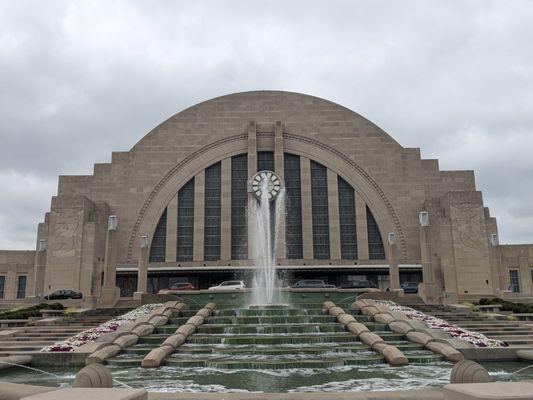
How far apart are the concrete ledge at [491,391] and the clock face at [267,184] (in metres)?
37.3

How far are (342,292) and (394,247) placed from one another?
450 cm

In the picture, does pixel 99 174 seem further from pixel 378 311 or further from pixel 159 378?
pixel 159 378

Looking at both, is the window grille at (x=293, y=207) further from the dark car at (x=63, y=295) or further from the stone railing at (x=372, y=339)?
the stone railing at (x=372, y=339)

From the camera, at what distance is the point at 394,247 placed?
2981 centimetres

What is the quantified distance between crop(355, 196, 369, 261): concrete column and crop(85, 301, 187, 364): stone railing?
2392 centimetres

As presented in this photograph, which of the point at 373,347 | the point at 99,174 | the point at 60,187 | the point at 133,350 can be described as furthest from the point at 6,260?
the point at 373,347

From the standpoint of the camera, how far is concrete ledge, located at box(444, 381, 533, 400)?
17.8ft

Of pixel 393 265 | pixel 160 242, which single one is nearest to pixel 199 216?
pixel 160 242

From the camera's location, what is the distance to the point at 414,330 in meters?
17.9

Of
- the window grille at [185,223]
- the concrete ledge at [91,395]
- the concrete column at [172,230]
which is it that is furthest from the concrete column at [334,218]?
the concrete ledge at [91,395]

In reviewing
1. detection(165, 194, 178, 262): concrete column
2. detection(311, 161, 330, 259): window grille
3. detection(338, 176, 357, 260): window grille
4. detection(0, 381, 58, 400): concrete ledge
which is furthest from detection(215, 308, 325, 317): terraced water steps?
detection(165, 194, 178, 262): concrete column

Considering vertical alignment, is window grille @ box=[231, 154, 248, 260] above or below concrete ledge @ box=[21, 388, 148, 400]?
above

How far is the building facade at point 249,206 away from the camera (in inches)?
1590

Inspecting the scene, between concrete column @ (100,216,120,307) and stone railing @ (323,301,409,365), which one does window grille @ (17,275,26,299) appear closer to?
concrete column @ (100,216,120,307)
